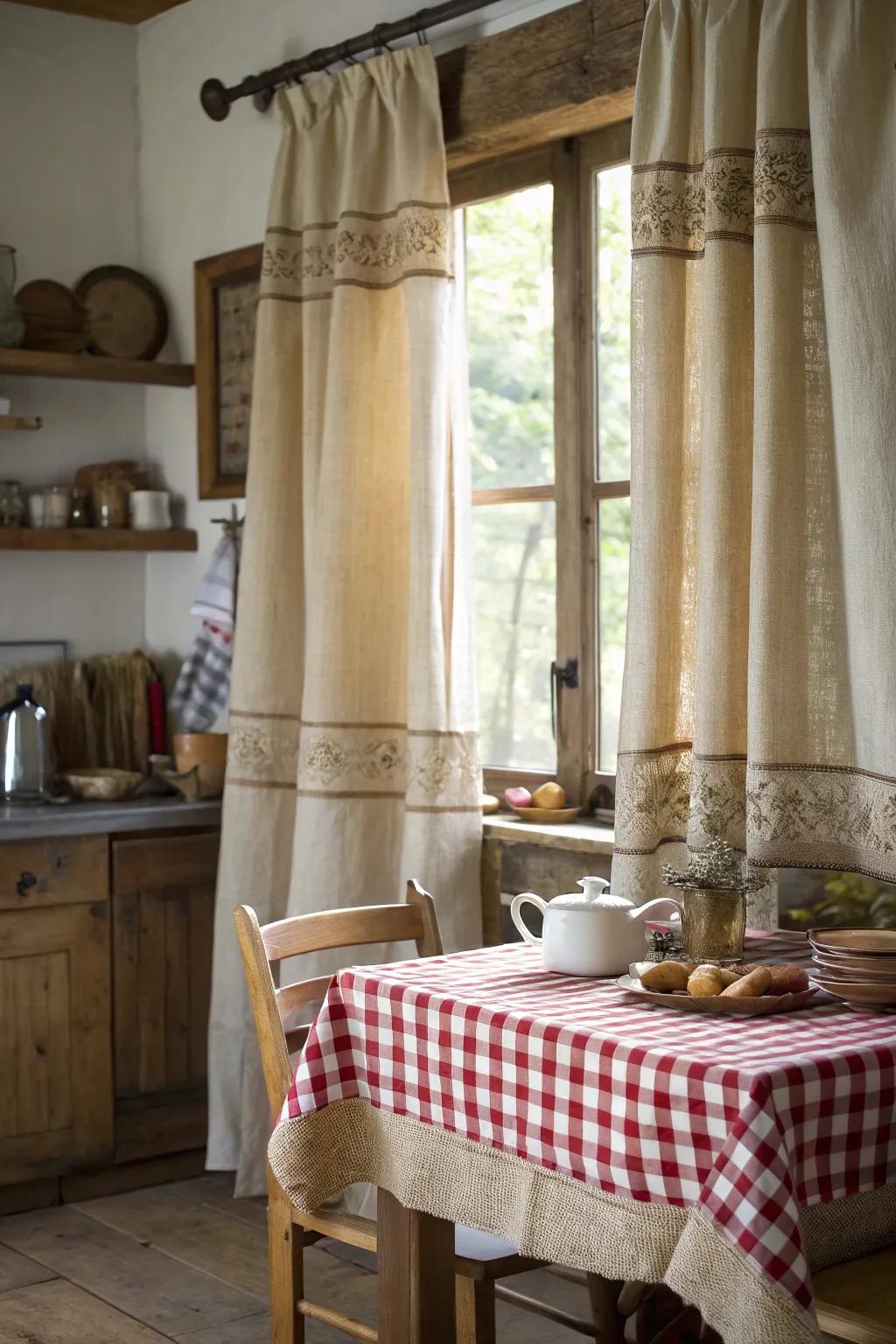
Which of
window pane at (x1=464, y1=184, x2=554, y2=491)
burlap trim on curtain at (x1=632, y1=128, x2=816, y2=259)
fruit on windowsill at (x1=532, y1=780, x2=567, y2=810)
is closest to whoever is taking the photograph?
burlap trim on curtain at (x1=632, y1=128, x2=816, y2=259)

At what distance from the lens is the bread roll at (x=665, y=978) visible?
2.03 meters

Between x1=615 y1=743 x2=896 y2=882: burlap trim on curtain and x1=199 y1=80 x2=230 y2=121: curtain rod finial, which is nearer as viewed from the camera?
x1=615 y1=743 x2=896 y2=882: burlap trim on curtain

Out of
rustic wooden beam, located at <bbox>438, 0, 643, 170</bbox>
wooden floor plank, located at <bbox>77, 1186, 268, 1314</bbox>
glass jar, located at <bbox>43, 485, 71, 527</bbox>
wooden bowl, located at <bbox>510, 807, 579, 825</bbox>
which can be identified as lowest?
wooden floor plank, located at <bbox>77, 1186, 268, 1314</bbox>

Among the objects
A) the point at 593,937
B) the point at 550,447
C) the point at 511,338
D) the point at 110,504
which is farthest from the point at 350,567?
the point at 593,937

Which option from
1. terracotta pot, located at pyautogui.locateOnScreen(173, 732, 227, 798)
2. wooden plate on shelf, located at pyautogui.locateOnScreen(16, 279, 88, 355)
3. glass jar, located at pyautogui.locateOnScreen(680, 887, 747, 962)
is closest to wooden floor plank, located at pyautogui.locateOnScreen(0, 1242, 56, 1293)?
terracotta pot, located at pyautogui.locateOnScreen(173, 732, 227, 798)

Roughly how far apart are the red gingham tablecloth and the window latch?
4.06ft

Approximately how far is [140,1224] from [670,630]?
5.92ft

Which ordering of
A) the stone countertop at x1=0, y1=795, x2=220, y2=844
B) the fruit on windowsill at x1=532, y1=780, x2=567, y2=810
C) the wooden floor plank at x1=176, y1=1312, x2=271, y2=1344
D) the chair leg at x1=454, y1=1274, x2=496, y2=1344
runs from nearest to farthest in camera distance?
1. the chair leg at x1=454, y1=1274, x2=496, y2=1344
2. the wooden floor plank at x1=176, y1=1312, x2=271, y2=1344
3. the fruit on windowsill at x1=532, y1=780, x2=567, y2=810
4. the stone countertop at x1=0, y1=795, x2=220, y2=844

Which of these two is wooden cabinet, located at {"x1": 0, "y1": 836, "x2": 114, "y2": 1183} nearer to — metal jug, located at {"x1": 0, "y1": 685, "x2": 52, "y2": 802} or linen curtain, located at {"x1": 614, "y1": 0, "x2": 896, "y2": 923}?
metal jug, located at {"x1": 0, "y1": 685, "x2": 52, "y2": 802}

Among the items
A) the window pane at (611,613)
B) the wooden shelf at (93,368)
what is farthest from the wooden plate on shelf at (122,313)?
the window pane at (611,613)

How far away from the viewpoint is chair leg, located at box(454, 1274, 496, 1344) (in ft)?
7.55

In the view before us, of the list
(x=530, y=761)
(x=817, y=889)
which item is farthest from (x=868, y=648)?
(x=530, y=761)

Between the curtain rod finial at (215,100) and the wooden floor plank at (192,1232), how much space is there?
8.23 ft

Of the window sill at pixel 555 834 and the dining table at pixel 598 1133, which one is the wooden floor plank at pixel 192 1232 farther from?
the dining table at pixel 598 1133
